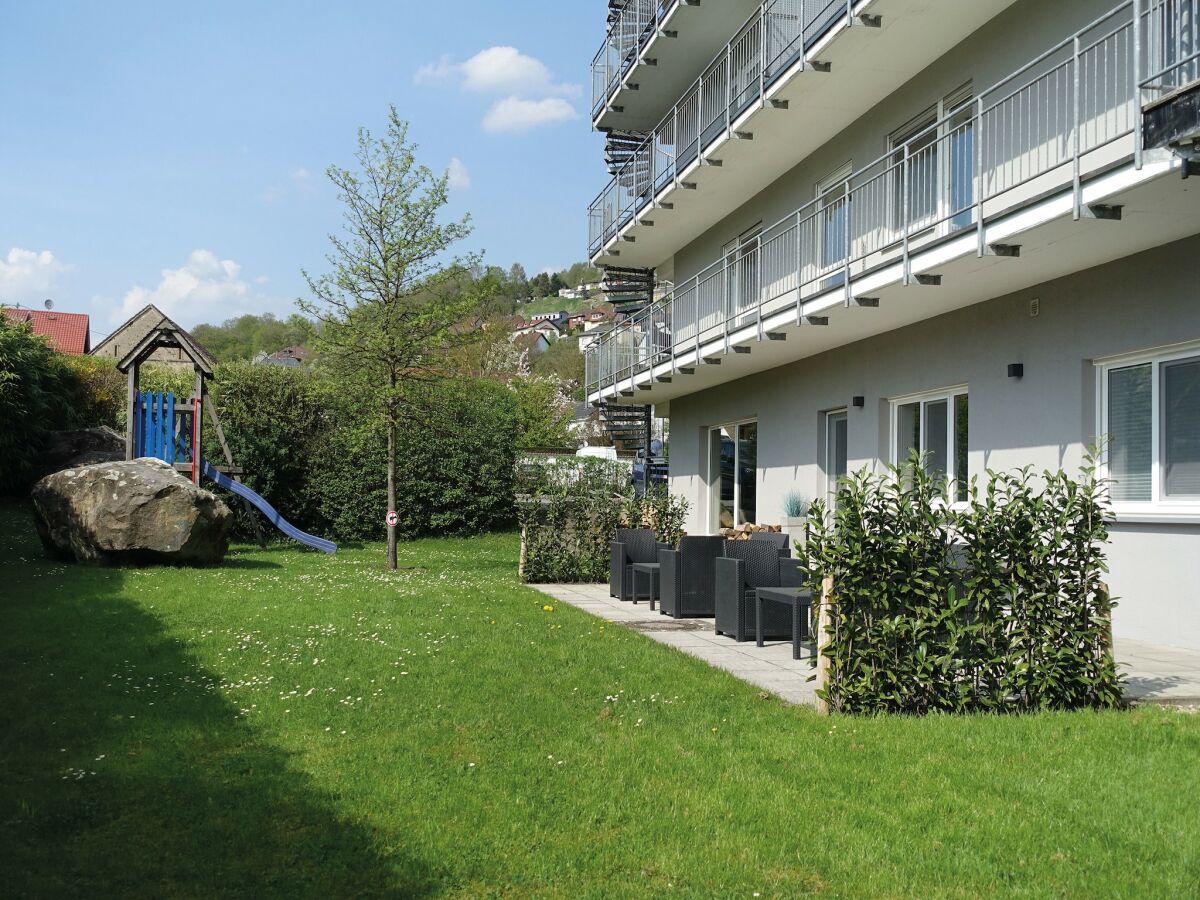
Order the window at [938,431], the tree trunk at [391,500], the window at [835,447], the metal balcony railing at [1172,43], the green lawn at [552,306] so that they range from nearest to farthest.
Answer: the metal balcony railing at [1172,43] → the window at [938,431] → the window at [835,447] → the tree trunk at [391,500] → the green lawn at [552,306]

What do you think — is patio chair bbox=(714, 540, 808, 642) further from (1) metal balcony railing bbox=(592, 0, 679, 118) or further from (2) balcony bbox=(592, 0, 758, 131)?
(1) metal balcony railing bbox=(592, 0, 679, 118)

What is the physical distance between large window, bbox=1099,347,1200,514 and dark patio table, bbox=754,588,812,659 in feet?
9.70

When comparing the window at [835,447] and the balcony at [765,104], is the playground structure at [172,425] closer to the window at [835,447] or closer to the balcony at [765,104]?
the balcony at [765,104]

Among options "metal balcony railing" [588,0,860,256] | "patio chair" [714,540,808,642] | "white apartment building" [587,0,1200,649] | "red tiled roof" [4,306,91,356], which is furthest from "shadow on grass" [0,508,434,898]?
"red tiled roof" [4,306,91,356]

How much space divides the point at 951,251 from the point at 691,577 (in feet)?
14.3

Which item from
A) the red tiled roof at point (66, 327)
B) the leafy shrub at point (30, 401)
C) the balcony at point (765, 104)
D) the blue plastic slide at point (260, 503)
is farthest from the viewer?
the red tiled roof at point (66, 327)

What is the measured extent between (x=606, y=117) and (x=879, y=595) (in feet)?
69.0

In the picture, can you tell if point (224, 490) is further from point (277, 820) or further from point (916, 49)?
point (277, 820)

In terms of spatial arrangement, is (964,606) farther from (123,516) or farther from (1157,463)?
(123,516)

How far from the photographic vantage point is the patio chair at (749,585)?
9.47 metres

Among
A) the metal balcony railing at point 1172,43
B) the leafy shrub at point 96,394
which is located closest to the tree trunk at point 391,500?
the leafy shrub at point 96,394

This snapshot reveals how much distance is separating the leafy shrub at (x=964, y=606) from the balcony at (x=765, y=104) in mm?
7497

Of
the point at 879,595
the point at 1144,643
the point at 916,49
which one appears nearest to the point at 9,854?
the point at 879,595

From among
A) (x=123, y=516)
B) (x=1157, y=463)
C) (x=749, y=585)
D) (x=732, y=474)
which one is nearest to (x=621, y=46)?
(x=732, y=474)
